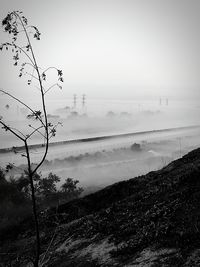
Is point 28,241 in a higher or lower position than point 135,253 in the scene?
lower

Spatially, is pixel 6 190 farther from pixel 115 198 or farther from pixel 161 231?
pixel 161 231

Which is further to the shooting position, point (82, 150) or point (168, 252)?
point (82, 150)

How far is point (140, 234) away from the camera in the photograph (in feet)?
44.2

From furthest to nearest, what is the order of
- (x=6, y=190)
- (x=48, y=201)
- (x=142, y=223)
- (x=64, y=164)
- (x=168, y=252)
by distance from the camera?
(x=64, y=164)
(x=48, y=201)
(x=6, y=190)
(x=142, y=223)
(x=168, y=252)

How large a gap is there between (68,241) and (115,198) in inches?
340

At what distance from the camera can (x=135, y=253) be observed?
12188 millimetres

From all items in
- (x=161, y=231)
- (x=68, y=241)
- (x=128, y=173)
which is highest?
(x=161, y=231)

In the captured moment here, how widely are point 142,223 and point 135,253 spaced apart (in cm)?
263

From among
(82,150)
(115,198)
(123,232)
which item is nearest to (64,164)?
(82,150)

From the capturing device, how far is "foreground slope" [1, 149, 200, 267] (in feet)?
36.2

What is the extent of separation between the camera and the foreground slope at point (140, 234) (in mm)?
11025

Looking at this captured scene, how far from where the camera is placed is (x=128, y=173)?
155500 millimetres

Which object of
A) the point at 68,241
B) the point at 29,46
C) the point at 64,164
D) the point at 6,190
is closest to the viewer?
the point at 29,46

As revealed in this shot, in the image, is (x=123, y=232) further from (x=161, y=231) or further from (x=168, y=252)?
(x=168, y=252)
